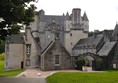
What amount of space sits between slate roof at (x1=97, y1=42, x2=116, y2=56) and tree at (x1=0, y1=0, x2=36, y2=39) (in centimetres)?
3794

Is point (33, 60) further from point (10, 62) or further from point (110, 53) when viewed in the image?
point (110, 53)

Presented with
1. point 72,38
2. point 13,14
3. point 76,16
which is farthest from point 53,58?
point 76,16

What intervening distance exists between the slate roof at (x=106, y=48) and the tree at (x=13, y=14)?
124 feet

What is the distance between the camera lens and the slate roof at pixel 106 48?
68688 mm

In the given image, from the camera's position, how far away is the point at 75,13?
378 feet

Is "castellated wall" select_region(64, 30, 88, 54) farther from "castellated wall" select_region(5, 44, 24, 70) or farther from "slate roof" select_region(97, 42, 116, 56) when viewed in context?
"castellated wall" select_region(5, 44, 24, 70)

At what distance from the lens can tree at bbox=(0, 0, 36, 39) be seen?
26.7m

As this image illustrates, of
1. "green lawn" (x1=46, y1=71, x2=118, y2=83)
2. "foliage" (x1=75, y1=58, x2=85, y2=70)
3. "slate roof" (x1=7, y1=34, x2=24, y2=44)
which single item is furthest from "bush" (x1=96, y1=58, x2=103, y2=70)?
"green lawn" (x1=46, y1=71, x2=118, y2=83)

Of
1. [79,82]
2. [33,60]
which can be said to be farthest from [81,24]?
[79,82]

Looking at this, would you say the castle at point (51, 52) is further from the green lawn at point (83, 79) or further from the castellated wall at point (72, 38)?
the green lawn at point (83, 79)

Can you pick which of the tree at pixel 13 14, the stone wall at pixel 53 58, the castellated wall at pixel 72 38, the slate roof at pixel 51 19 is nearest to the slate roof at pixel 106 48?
the stone wall at pixel 53 58

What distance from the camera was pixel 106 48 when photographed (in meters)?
71.8

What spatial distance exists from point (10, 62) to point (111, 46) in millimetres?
22324

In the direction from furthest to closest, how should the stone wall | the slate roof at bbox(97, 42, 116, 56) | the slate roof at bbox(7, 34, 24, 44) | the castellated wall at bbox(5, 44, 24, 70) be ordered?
the slate roof at bbox(7, 34, 24, 44) → the castellated wall at bbox(5, 44, 24, 70) → the slate roof at bbox(97, 42, 116, 56) → the stone wall
